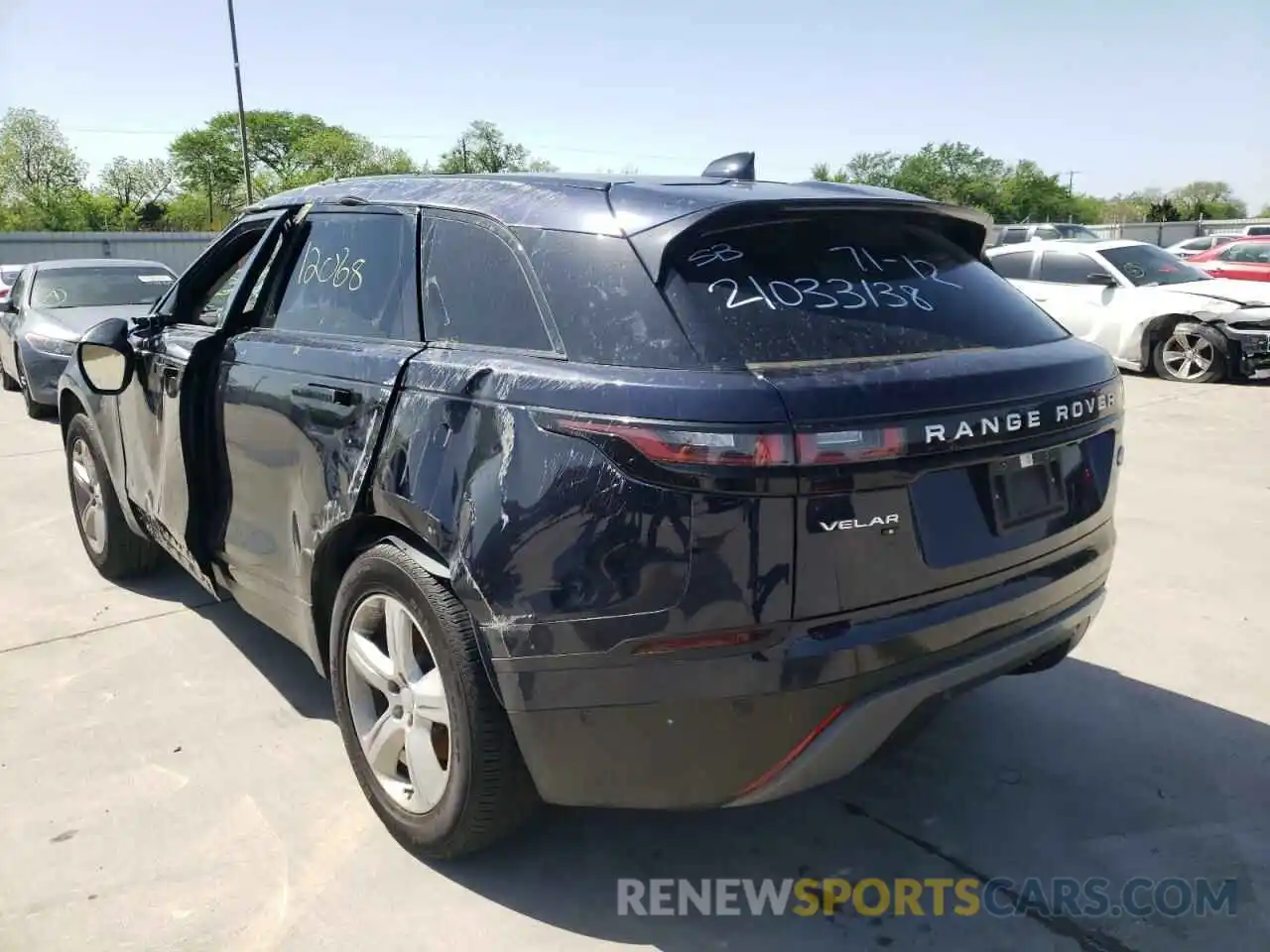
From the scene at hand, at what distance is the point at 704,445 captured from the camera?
Answer: 2.05 metres

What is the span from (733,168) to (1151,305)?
9.66 meters

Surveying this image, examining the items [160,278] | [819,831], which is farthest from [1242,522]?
[160,278]

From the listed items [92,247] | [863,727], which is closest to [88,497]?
[863,727]

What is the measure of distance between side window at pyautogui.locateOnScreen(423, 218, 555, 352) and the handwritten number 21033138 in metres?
0.38

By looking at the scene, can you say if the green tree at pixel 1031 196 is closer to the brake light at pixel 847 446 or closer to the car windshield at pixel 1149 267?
the car windshield at pixel 1149 267

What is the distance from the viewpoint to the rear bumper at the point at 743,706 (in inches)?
83.9

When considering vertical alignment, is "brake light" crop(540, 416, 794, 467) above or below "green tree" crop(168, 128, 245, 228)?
below

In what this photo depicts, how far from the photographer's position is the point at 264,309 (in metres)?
3.54

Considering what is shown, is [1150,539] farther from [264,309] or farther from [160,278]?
[160,278]

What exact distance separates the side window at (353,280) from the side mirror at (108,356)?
3.92 feet

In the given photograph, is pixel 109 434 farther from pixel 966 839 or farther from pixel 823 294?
pixel 966 839

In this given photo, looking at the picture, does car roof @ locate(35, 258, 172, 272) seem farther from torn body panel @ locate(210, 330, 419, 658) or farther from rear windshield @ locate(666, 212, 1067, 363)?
rear windshield @ locate(666, 212, 1067, 363)

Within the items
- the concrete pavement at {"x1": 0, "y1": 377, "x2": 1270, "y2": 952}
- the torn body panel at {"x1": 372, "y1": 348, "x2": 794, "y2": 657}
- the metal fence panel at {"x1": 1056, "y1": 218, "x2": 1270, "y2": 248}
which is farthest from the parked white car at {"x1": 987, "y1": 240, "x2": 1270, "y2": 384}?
the metal fence panel at {"x1": 1056, "y1": 218, "x2": 1270, "y2": 248}

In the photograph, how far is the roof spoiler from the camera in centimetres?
331
